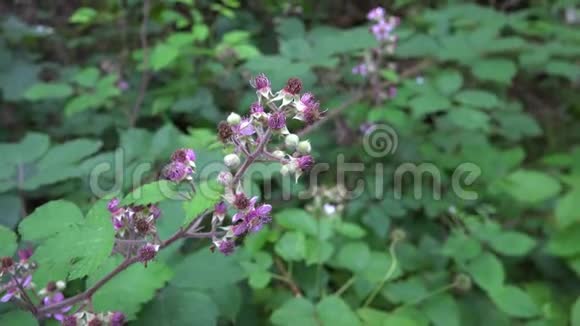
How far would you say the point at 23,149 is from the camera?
2217 mm

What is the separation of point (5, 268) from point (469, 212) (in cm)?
252

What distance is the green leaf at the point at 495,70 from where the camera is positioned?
2.96 meters

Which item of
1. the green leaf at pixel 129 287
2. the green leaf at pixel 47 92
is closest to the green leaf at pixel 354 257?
the green leaf at pixel 129 287

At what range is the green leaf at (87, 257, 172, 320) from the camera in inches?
59.3

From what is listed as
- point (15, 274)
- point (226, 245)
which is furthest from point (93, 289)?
point (226, 245)

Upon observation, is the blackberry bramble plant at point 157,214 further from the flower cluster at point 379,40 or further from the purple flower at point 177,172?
the flower cluster at point 379,40

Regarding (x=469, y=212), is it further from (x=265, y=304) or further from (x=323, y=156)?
(x=265, y=304)

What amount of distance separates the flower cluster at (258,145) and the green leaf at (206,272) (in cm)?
31

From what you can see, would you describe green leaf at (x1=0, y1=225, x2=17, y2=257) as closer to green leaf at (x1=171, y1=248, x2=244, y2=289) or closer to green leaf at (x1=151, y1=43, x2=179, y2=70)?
green leaf at (x1=171, y1=248, x2=244, y2=289)

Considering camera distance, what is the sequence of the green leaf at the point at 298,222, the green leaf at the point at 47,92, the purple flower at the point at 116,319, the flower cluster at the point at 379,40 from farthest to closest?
1. the flower cluster at the point at 379,40
2. the green leaf at the point at 47,92
3. the green leaf at the point at 298,222
4. the purple flower at the point at 116,319

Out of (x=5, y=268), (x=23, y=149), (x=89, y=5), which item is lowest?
(x=5, y=268)

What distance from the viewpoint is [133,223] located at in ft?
4.46

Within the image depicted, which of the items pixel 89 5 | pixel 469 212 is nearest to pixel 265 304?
pixel 469 212

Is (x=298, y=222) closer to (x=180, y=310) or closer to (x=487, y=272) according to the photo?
(x=180, y=310)
